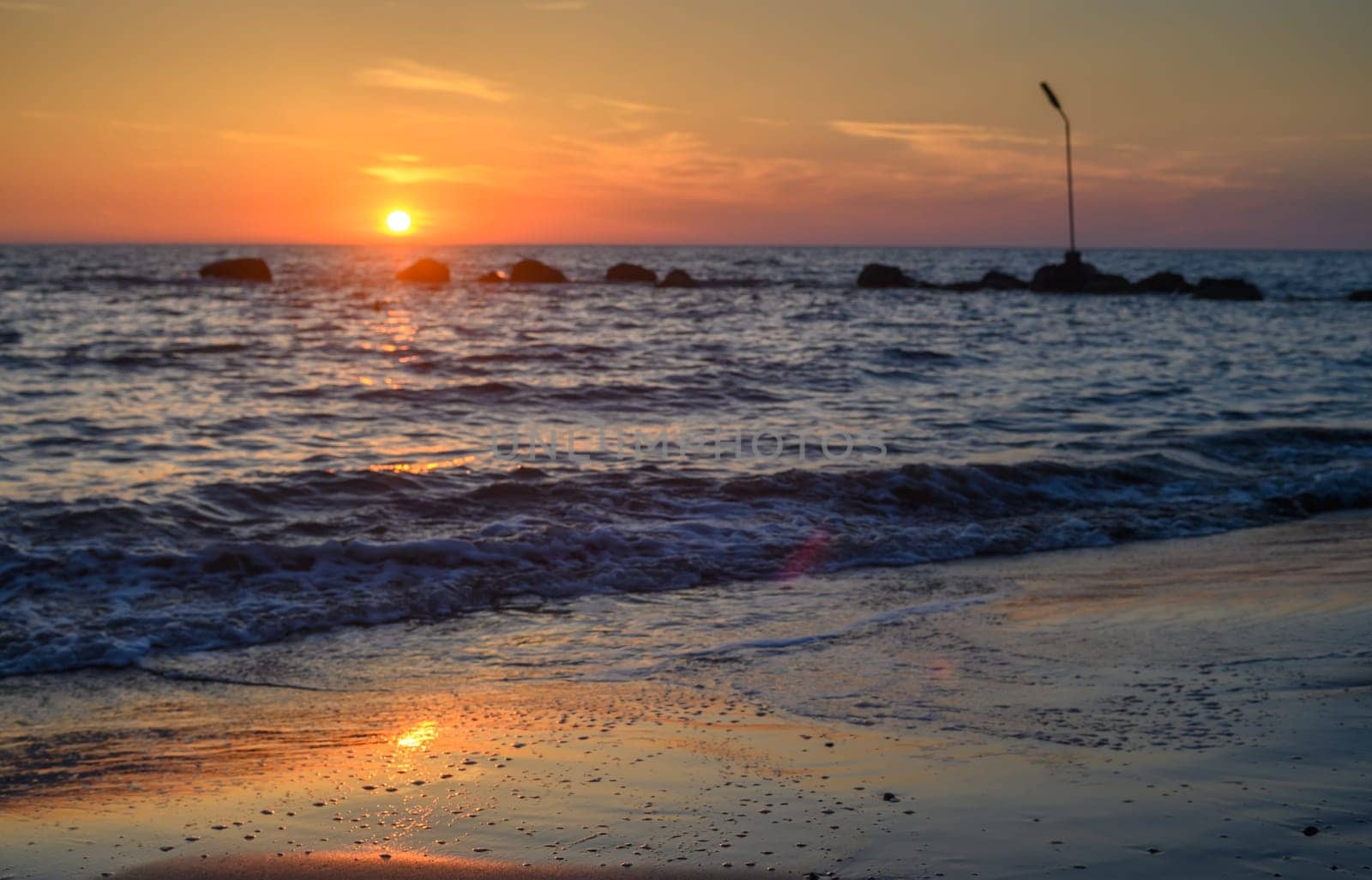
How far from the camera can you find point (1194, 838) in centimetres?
326

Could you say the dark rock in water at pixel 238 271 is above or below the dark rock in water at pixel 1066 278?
above


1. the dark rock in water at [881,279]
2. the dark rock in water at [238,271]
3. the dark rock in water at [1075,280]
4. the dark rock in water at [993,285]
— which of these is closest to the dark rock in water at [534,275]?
the dark rock in water at [238,271]

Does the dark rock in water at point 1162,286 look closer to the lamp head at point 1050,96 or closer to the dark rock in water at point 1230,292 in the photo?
the dark rock in water at point 1230,292

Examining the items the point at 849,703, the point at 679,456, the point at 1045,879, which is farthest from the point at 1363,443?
the point at 1045,879

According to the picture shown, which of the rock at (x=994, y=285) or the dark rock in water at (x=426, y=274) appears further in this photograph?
the dark rock in water at (x=426, y=274)

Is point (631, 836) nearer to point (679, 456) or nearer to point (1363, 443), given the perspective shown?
point (679, 456)

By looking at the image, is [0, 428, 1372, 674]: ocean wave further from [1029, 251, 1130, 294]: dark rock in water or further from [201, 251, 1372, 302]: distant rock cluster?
[1029, 251, 1130, 294]: dark rock in water

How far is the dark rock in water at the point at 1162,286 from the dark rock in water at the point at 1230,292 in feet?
7.03

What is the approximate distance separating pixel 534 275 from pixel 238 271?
557 inches

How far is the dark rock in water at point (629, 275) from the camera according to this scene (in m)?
56.4

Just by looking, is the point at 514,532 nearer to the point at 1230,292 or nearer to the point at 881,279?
the point at 1230,292

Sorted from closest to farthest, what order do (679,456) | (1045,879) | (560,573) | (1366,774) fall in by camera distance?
(1045,879)
(1366,774)
(560,573)
(679,456)

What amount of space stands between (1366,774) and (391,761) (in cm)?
336

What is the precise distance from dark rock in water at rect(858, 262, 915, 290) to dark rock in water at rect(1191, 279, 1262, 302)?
12.3m
